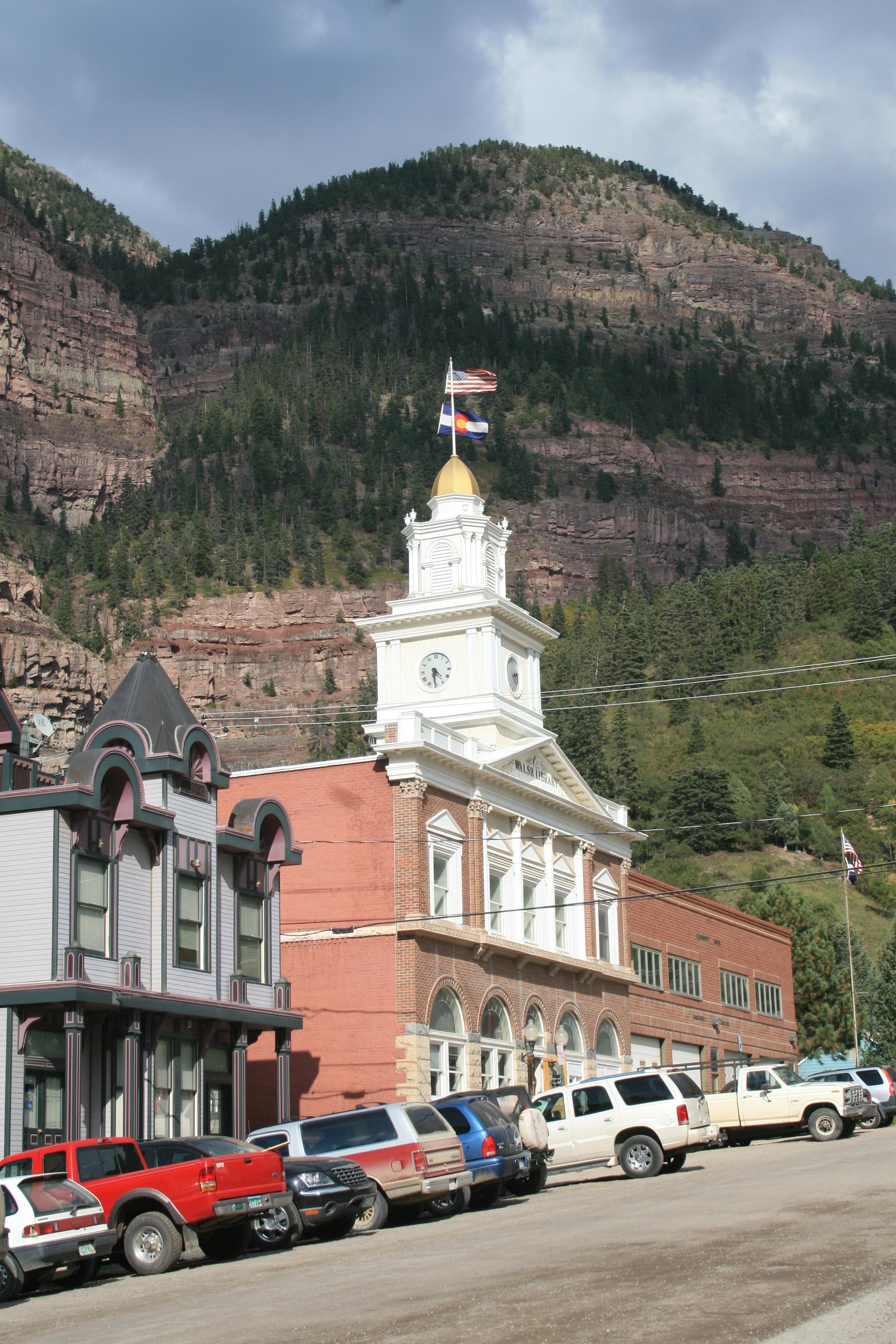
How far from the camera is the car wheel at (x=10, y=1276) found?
68.4 ft

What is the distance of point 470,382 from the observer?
60562 millimetres

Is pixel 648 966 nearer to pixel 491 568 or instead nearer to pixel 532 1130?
pixel 491 568

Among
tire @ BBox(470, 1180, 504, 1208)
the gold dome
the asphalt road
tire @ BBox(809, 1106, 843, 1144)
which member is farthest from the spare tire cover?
the gold dome

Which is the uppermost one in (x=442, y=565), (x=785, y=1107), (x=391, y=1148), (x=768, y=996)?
(x=442, y=565)

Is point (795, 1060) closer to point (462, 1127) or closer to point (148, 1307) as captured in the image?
point (462, 1127)

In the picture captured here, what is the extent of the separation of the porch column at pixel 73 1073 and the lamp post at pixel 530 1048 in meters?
21.2

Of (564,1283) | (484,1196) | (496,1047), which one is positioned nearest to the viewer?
(564,1283)

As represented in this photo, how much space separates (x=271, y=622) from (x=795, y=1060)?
129m

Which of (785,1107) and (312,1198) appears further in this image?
(785,1107)

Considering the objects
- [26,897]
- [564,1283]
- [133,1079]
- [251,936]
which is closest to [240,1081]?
[251,936]

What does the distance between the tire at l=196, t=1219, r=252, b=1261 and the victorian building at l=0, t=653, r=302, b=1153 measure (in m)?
6.96

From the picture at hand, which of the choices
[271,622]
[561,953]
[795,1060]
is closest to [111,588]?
[271,622]

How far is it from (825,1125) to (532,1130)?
10.6 metres

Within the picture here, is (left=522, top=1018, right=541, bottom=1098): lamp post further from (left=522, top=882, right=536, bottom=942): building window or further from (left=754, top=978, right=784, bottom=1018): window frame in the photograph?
(left=754, top=978, right=784, bottom=1018): window frame
